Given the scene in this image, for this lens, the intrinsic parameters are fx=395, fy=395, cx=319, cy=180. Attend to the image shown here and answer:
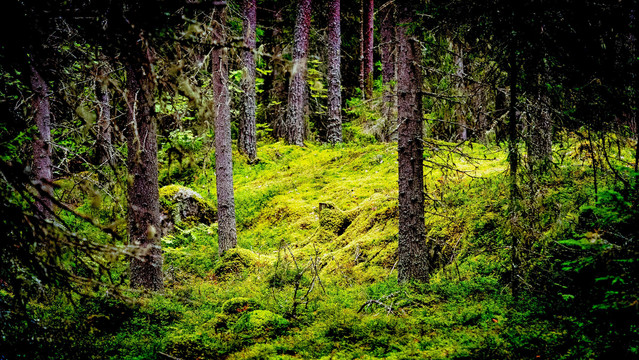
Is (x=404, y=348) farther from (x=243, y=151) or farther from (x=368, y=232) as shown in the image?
(x=243, y=151)

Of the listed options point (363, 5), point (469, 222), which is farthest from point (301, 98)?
point (469, 222)

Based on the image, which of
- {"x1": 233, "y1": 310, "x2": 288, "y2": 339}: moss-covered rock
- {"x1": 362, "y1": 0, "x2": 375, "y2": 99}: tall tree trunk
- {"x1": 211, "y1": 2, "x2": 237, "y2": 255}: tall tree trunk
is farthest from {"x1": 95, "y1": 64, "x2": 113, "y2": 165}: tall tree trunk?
{"x1": 362, "y1": 0, "x2": 375, "y2": 99}: tall tree trunk

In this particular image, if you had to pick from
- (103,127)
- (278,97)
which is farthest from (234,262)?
(278,97)

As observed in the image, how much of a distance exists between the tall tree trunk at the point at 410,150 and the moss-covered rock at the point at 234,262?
15.0ft

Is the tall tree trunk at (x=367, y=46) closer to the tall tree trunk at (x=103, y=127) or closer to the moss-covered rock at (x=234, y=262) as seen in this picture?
the moss-covered rock at (x=234, y=262)

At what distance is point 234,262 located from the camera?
410 inches

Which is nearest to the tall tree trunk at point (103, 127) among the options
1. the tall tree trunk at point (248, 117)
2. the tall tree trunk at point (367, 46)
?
the tall tree trunk at point (248, 117)

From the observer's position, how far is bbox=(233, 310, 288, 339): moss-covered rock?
19.0 ft

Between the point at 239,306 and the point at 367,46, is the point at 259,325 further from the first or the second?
the point at 367,46

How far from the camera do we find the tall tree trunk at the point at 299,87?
56.5 ft

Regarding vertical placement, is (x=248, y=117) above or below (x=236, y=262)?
above

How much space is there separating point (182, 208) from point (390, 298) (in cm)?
923

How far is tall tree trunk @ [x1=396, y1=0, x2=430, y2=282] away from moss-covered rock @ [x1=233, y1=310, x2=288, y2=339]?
2.50 m

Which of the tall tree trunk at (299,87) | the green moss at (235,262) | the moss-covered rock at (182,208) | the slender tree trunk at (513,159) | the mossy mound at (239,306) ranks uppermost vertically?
the tall tree trunk at (299,87)
